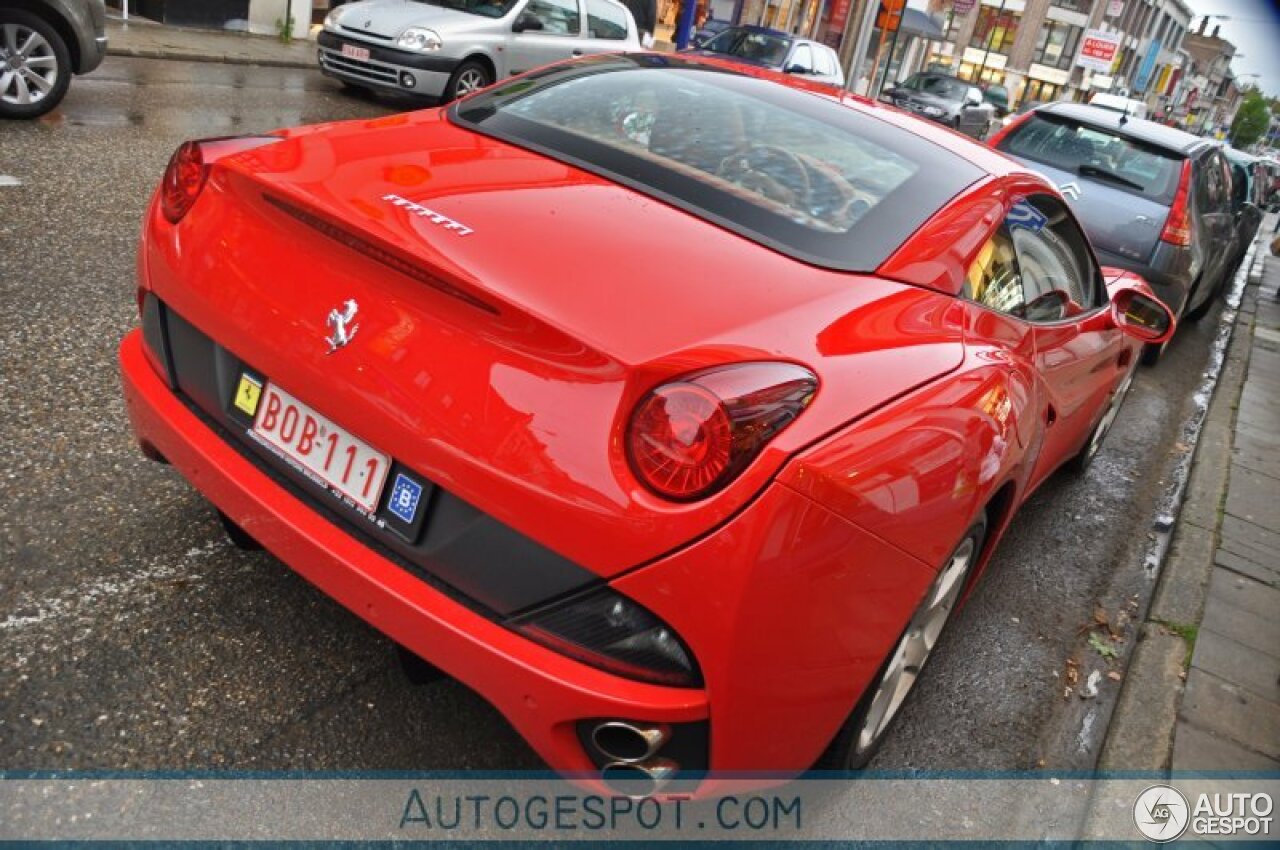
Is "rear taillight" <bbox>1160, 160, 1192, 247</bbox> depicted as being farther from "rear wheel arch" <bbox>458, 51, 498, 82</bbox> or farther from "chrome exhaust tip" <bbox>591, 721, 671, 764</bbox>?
"rear wheel arch" <bbox>458, 51, 498, 82</bbox>

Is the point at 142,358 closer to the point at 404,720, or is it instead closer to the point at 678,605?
the point at 404,720

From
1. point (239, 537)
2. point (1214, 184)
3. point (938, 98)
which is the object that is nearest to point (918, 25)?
point (938, 98)

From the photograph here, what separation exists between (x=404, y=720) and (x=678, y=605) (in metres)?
0.95

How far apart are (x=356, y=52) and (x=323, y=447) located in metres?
9.84

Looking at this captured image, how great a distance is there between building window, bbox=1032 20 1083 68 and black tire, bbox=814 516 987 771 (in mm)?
72884

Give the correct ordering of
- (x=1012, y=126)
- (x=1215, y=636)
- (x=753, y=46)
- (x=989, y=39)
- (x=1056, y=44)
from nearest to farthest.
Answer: (x=1215, y=636) < (x=1012, y=126) < (x=753, y=46) < (x=989, y=39) < (x=1056, y=44)

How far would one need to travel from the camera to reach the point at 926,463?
6.39 ft

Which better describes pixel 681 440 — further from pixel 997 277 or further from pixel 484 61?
pixel 484 61

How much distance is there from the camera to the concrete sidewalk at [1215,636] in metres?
2.87

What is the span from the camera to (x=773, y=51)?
52.9 feet

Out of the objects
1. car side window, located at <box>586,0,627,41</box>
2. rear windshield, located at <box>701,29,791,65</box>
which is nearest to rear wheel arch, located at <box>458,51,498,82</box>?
car side window, located at <box>586,0,627,41</box>

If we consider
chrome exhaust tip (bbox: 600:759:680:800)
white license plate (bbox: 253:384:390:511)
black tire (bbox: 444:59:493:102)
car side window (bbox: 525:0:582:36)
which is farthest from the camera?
car side window (bbox: 525:0:582:36)

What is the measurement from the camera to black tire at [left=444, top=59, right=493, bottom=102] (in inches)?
427

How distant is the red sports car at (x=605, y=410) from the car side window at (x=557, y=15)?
9.83 meters
